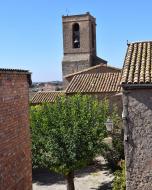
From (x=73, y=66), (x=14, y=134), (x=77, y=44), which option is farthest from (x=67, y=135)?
(x=77, y=44)

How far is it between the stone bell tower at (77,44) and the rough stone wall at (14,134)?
37.1 meters

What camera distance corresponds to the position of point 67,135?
19984 mm

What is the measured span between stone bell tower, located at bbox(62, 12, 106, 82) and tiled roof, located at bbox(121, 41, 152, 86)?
31.5 meters

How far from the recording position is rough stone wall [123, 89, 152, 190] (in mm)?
13609

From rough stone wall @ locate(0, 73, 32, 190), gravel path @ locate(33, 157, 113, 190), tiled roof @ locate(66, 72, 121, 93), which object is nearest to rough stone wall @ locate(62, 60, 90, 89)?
tiled roof @ locate(66, 72, 121, 93)

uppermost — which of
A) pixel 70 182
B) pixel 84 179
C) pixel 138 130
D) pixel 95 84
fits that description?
pixel 95 84

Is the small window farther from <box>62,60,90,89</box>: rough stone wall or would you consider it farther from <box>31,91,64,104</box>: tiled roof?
<box>31,91,64,104</box>: tiled roof

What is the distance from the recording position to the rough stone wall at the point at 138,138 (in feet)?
44.7

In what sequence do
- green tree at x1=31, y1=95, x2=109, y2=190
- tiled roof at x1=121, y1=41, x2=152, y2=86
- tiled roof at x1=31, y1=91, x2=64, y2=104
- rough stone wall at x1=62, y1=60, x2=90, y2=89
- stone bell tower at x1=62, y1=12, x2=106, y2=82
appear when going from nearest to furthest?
tiled roof at x1=121, y1=41, x2=152, y2=86, green tree at x1=31, y1=95, x2=109, y2=190, tiled roof at x1=31, y1=91, x2=64, y2=104, rough stone wall at x1=62, y1=60, x2=90, y2=89, stone bell tower at x1=62, y1=12, x2=106, y2=82

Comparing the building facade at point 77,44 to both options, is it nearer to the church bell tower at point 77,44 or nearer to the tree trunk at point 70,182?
the church bell tower at point 77,44

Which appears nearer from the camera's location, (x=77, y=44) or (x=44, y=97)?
(x=44, y=97)

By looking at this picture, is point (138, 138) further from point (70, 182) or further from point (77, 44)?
point (77, 44)

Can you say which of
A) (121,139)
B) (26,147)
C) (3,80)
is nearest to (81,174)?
(121,139)

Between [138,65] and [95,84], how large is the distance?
19879 millimetres
